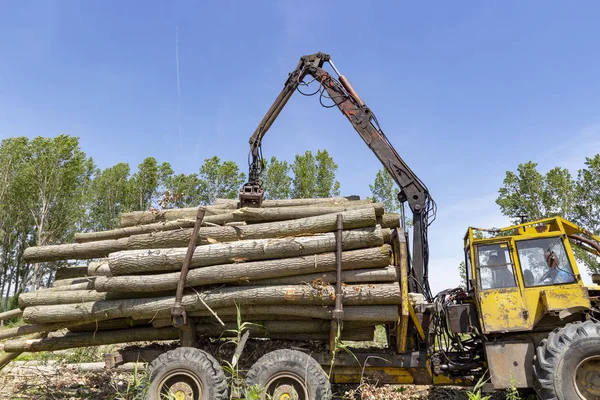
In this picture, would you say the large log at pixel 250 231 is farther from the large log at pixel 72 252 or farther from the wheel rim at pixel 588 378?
the wheel rim at pixel 588 378

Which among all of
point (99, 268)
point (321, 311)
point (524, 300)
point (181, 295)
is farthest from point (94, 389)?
point (524, 300)

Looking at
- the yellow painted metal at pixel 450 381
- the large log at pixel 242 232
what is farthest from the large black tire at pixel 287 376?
the yellow painted metal at pixel 450 381

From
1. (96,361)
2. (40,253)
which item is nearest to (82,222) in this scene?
(96,361)

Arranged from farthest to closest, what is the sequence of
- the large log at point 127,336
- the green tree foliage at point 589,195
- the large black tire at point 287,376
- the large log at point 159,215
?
the green tree foliage at point 589,195 → the large log at point 159,215 → the large log at point 127,336 → the large black tire at point 287,376

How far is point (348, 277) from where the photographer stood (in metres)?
6.58

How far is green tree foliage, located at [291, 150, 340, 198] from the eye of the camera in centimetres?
3028

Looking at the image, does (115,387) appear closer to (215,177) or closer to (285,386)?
(285,386)

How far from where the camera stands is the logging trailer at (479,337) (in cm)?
595

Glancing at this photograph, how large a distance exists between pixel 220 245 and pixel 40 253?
3.82 m

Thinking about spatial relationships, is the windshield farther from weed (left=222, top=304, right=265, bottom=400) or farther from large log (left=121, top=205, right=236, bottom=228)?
large log (left=121, top=205, right=236, bottom=228)

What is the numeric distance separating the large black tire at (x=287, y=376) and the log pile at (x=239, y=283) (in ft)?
2.31

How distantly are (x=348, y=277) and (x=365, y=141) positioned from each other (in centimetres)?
347

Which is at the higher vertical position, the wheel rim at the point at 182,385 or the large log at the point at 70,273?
the large log at the point at 70,273

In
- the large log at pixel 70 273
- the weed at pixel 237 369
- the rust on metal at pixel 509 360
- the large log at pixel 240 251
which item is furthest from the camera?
the large log at pixel 70 273
